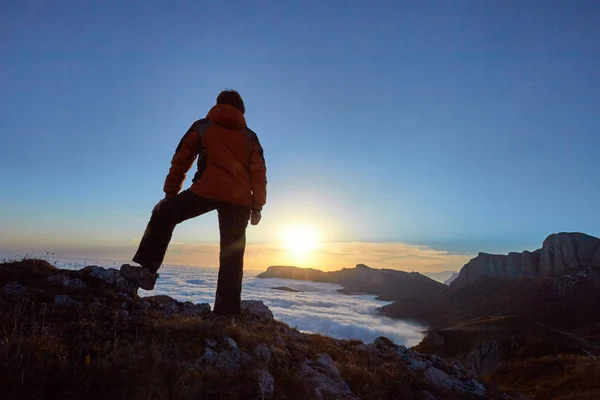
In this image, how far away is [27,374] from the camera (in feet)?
9.05

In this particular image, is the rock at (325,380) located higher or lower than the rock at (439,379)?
higher

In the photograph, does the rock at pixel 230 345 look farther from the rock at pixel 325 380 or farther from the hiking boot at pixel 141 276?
the hiking boot at pixel 141 276

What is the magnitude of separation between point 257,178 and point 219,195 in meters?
0.81

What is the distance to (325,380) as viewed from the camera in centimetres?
488

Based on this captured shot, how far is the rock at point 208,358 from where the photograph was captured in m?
3.90

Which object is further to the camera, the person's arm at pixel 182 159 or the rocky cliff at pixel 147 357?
the person's arm at pixel 182 159

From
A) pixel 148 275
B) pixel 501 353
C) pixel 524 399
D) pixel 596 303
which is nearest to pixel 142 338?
pixel 148 275

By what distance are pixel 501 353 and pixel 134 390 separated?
247 ft

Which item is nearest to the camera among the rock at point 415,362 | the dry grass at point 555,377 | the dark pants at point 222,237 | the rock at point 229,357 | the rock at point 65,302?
the rock at point 229,357

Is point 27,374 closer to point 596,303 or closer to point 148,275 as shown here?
point 148,275

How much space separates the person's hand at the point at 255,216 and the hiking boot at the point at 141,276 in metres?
2.03

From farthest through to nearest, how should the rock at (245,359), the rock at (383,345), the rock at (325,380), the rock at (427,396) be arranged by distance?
1. the rock at (383,345)
2. the rock at (427,396)
3. the rock at (325,380)
4. the rock at (245,359)

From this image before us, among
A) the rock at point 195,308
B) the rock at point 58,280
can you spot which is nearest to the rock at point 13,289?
the rock at point 58,280

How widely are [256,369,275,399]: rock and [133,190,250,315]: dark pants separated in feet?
7.40
